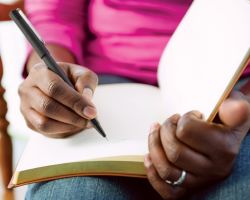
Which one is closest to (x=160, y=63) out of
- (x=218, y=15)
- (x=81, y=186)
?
(x=218, y=15)

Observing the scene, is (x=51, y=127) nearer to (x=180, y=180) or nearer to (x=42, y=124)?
(x=42, y=124)

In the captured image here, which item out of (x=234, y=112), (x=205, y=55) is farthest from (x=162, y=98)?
(x=234, y=112)

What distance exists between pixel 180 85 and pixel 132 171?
171mm

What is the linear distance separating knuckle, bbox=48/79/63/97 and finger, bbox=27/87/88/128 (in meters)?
0.01

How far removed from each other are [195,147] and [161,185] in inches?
2.5

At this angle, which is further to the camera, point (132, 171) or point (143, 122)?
point (143, 122)

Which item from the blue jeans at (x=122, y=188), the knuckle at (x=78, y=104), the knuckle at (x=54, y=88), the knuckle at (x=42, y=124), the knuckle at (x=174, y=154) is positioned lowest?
the blue jeans at (x=122, y=188)

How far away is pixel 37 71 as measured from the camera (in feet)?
2.00

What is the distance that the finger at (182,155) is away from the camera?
1.58ft

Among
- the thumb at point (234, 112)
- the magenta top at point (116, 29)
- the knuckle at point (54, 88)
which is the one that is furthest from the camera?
the magenta top at point (116, 29)

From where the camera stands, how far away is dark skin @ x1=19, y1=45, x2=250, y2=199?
1.55 feet

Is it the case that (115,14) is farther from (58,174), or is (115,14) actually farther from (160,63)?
(58,174)

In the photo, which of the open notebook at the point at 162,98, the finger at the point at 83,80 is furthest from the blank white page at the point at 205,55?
the finger at the point at 83,80

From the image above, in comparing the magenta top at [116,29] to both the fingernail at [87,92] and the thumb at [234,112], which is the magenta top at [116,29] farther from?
the thumb at [234,112]
